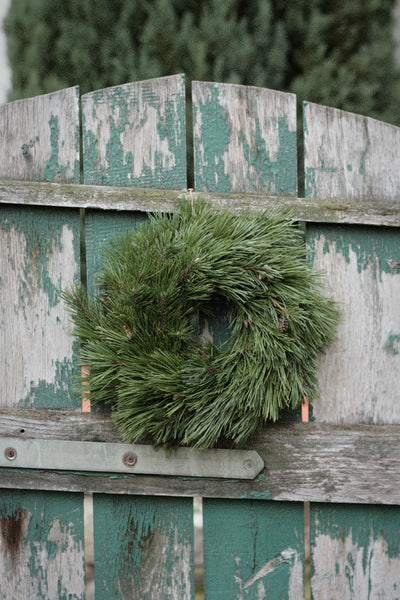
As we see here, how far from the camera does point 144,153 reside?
1.20 meters

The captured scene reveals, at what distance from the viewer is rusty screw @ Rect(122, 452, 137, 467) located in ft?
3.72

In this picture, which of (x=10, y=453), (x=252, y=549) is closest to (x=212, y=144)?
(x=10, y=453)

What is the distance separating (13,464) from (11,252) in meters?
0.51

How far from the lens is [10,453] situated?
3.76 ft

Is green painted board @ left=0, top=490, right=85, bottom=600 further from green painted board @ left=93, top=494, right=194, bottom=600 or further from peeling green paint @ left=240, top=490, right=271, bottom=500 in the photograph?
Answer: peeling green paint @ left=240, top=490, right=271, bottom=500

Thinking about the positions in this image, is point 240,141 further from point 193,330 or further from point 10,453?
point 10,453

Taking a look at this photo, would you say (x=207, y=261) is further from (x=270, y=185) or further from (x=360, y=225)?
(x=360, y=225)

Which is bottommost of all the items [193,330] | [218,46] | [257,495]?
[257,495]

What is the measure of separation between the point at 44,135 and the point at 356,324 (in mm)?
905

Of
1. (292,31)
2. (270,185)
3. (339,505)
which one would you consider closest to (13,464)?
(339,505)

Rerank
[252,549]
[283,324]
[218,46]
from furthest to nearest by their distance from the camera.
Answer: [218,46] < [252,549] < [283,324]

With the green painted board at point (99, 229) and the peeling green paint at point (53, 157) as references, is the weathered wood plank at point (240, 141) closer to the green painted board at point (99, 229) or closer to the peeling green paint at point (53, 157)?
the green painted board at point (99, 229)

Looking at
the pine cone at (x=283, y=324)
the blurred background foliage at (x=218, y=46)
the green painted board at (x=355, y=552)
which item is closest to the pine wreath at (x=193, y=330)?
the pine cone at (x=283, y=324)

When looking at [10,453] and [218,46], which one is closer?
[10,453]
